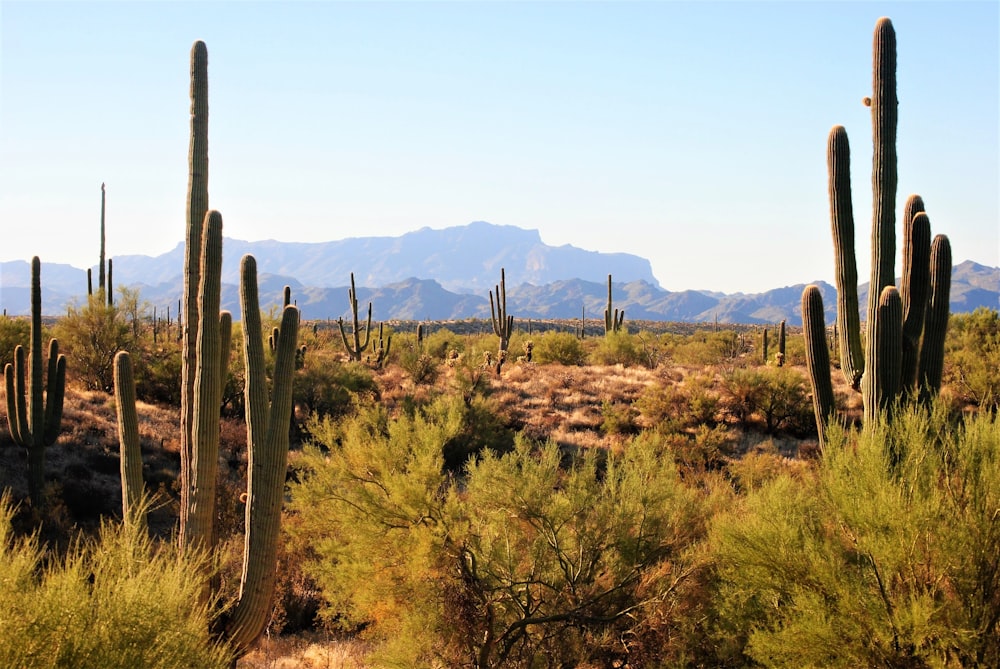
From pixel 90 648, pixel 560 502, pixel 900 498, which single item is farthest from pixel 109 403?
pixel 900 498

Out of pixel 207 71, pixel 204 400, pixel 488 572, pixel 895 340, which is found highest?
Answer: pixel 207 71

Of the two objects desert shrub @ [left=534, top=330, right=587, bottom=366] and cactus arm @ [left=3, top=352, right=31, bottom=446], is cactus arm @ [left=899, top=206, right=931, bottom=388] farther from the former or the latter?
desert shrub @ [left=534, top=330, right=587, bottom=366]

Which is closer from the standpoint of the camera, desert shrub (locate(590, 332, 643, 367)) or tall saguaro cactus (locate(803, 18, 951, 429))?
tall saguaro cactus (locate(803, 18, 951, 429))

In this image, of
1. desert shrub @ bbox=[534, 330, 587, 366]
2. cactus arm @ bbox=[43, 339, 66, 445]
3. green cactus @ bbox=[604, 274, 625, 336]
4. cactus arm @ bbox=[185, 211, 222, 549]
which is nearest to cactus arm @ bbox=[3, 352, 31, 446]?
cactus arm @ bbox=[43, 339, 66, 445]

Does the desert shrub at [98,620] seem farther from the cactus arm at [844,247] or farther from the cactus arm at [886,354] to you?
the cactus arm at [844,247]

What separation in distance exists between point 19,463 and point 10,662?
1408 cm

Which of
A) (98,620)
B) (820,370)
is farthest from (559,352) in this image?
(98,620)

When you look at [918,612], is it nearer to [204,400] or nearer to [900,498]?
[900,498]

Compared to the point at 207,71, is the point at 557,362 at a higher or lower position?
lower

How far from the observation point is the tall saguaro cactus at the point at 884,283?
367 inches

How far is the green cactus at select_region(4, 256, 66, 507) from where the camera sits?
1477cm

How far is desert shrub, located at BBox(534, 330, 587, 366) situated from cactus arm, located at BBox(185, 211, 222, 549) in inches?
942

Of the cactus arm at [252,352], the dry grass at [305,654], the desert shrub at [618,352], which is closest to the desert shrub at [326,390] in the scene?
the dry grass at [305,654]

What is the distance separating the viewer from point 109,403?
21891 mm
